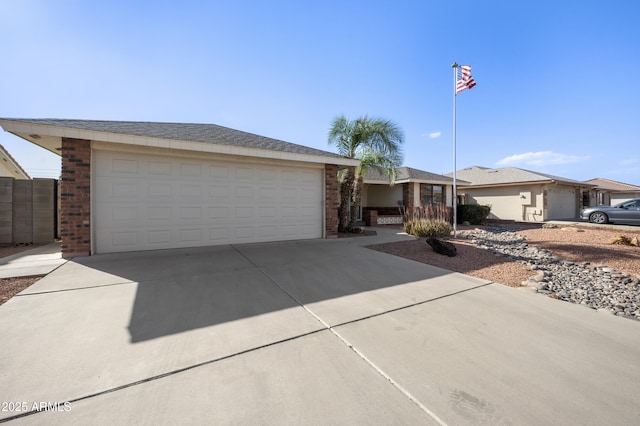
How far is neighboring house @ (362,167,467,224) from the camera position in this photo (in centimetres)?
1551

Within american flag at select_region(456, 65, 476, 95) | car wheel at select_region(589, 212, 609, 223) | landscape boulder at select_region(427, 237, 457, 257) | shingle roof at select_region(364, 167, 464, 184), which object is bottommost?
landscape boulder at select_region(427, 237, 457, 257)

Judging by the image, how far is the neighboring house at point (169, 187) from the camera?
555 cm

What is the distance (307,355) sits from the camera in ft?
7.38

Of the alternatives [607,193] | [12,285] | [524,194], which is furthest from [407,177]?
[607,193]

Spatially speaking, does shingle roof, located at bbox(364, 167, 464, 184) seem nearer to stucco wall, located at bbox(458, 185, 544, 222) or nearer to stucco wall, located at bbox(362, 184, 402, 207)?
stucco wall, located at bbox(362, 184, 402, 207)

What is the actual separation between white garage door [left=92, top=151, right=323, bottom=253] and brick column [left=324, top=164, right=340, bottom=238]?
0.29 m

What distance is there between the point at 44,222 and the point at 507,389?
11047 millimetres

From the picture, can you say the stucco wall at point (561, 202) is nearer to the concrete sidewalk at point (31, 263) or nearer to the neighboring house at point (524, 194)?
the neighboring house at point (524, 194)

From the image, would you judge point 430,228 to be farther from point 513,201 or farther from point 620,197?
point 620,197

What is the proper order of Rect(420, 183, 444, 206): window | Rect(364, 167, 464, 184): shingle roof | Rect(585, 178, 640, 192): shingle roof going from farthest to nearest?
Rect(585, 178, 640, 192): shingle roof → Rect(420, 183, 444, 206): window → Rect(364, 167, 464, 184): shingle roof

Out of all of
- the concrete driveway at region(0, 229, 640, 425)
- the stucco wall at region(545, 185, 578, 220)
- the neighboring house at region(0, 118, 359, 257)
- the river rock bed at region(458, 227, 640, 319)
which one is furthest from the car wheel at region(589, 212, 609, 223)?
the neighboring house at region(0, 118, 359, 257)

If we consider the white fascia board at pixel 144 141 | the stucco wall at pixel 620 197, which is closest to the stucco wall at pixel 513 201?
the white fascia board at pixel 144 141

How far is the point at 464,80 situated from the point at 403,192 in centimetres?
748

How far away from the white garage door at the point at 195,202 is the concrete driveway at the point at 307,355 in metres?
2.22
